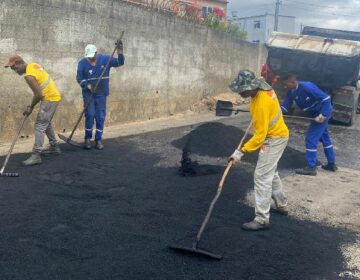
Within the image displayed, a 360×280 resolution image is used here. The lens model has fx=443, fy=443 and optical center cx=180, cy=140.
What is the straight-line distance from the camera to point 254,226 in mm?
4461

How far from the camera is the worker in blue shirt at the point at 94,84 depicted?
7.41m

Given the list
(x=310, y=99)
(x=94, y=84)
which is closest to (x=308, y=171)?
(x=310, y=99)

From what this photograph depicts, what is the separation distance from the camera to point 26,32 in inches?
308

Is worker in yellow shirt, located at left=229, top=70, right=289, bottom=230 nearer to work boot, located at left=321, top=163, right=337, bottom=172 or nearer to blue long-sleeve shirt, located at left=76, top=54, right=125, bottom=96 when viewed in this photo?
work boot, located at left=321, top=163, right=337, bottom=172

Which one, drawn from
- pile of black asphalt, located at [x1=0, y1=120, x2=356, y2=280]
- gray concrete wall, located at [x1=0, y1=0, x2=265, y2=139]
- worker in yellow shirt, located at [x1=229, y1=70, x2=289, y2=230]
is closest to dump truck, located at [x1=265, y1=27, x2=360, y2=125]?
gray concrete wall, located at [x1=0, y1=0, x2=265, y2=139]

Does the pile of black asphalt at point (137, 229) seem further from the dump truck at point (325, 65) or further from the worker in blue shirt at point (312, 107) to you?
the dump truck at point (325, 65)

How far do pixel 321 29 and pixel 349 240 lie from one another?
33.5 feet

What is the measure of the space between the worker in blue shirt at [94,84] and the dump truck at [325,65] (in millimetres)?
5628

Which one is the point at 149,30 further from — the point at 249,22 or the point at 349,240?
the point at 249,22

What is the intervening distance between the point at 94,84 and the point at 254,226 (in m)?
4.16

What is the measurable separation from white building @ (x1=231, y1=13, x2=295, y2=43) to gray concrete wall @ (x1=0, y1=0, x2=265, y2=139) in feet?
76.4

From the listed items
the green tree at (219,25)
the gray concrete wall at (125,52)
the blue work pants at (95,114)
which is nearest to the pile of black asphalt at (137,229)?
the blue work pants at (95,114)

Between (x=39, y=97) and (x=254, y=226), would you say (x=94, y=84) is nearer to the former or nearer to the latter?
(x=39, y=97)

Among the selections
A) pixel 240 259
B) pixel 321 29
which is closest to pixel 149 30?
pixel 321 29
